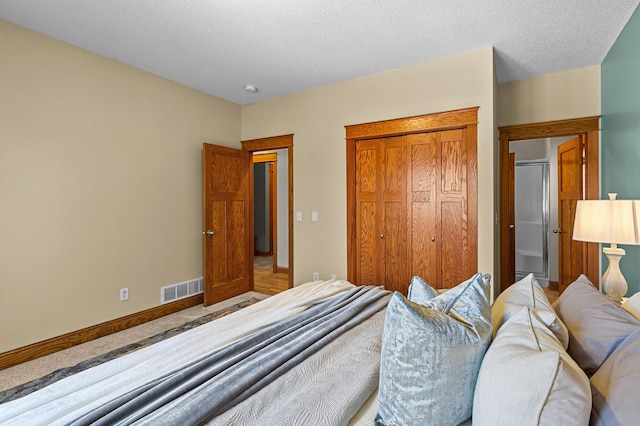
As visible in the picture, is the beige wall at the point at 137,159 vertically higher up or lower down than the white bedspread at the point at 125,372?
higher up

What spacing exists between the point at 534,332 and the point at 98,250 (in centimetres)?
349

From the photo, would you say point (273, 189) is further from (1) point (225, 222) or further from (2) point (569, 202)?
(2) point (569, 202)

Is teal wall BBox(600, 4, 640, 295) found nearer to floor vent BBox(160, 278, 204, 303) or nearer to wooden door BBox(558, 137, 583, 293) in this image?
wooden door BBox(558, 137, 583, 293)

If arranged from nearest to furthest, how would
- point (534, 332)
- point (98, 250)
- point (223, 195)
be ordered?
1. point (534, 332)
2. point (98, 250)
3. point (223, 195)

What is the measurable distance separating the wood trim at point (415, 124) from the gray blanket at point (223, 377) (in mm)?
2273

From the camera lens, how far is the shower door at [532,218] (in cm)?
501

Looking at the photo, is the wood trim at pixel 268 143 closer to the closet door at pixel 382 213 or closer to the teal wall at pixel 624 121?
the closet door at pixel 382 213

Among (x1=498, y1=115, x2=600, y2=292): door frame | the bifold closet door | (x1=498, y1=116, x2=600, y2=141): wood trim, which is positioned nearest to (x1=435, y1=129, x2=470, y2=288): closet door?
the bifold closet door

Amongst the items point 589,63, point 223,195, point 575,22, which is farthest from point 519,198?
point 223,195

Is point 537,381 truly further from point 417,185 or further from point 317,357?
point 417,185

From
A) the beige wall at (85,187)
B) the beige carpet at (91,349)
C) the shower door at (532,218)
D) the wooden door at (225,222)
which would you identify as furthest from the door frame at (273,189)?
the shower door at (532,218)

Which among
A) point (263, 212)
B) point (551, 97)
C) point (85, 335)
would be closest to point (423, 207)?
point (551, 97)

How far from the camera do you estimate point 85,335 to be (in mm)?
2953

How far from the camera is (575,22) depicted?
8.19 ft
